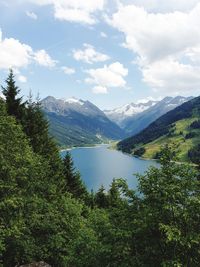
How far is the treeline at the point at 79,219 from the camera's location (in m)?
20.1

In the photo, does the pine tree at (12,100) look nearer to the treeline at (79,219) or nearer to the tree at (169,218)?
the treeline at (79,219)

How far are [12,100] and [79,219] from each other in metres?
18.2

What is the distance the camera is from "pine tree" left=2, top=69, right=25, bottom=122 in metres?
47.8

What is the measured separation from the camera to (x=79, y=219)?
45.8 meters

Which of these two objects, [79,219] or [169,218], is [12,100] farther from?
[169,218]

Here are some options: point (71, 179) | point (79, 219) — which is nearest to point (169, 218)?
point (79, 219)

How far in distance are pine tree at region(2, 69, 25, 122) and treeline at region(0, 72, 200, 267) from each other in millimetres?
130

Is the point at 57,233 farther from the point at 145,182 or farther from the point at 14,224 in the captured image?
the point at 145,182

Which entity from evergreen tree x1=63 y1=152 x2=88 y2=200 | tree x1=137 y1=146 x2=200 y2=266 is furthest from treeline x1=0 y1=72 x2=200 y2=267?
evergreen tree x1=63 y1=152 x2=88 y2=200

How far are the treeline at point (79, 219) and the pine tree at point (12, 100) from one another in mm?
130

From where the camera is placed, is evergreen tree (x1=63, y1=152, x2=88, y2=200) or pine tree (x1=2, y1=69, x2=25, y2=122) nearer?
pine tree (x1=2, y1=69, x2=25, y2=122)

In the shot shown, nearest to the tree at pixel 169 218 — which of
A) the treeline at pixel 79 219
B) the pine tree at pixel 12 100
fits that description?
the treeline at pixel 79 219

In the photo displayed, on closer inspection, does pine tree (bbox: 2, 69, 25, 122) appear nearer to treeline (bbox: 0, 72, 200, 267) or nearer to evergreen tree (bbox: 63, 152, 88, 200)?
treeline (bbox: 0, 72, 200, 267)

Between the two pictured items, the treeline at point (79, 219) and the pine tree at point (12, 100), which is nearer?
the treeline at point (79, 219)
